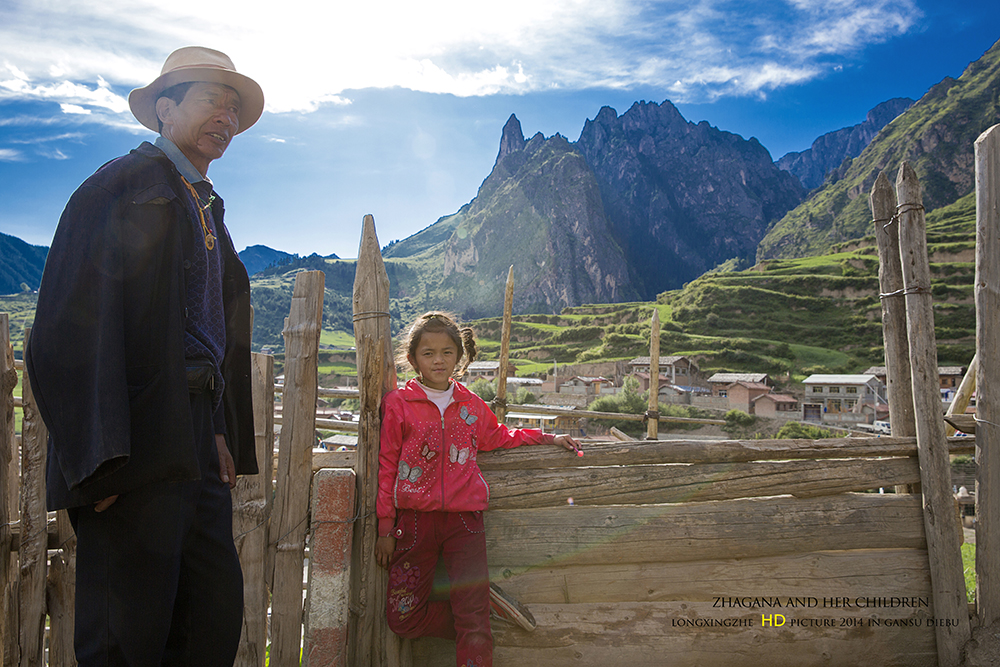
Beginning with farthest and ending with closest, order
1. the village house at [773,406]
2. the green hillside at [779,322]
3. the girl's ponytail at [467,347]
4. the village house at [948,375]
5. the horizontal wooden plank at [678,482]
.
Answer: the green hillside at [779,322], the village house at [773,406], the village house at [948,375], the girl's ponytail at [467,347], the horizontal wooden plank at [678,482]

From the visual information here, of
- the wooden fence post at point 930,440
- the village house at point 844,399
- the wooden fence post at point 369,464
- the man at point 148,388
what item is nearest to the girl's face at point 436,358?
the wooden fence post at point 369,464

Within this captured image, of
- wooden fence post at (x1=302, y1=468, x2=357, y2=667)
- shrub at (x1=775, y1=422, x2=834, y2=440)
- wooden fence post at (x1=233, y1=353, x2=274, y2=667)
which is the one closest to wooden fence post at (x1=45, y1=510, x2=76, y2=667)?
wooden fence post at (x1=233, y1=353, x2=274, y2=667)

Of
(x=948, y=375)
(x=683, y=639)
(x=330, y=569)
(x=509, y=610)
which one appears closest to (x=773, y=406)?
(x=948, y=375)

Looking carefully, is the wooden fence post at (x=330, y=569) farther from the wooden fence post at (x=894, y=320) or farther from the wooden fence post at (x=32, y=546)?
the wooden fence post at (x=894, y=320)

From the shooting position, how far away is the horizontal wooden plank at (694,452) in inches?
117

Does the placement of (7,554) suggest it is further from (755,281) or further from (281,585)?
(755,281)

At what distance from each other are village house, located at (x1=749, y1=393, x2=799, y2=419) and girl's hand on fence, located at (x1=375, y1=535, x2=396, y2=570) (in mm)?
42478

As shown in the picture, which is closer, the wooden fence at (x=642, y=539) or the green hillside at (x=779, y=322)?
the wooden fence at (x=642, y=539)

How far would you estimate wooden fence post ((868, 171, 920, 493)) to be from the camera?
3375mm

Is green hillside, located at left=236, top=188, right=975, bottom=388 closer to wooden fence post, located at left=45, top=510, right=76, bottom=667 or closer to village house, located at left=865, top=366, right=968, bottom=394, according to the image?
village house, located at left=865, top=366, right=968, bottom=394

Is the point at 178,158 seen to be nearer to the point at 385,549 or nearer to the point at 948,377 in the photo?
the point at 385,549

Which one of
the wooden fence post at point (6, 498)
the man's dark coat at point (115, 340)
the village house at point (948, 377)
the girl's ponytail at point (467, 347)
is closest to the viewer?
the man's dark coat at point (115, 340)

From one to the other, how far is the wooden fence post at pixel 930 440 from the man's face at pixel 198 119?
3315 mm

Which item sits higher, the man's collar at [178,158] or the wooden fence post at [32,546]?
the man's collar at [178,158]
